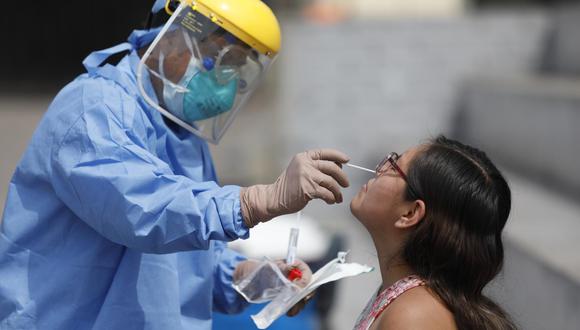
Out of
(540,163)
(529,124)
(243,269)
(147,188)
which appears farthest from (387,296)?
(529,124)

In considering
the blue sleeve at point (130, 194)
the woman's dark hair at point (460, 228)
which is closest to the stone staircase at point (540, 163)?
the woman's dark hair at point (460, 228)

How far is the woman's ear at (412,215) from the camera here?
6.76 feet

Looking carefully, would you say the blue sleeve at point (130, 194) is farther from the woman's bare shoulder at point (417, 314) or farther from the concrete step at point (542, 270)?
the concrete step at point (542, 270)

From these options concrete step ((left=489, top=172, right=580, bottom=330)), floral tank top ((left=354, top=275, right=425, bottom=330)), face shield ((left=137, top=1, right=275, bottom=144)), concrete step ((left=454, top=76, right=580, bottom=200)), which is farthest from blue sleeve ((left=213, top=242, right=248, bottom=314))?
concrete step ((left=454, top=76, right=580, bottom=200))

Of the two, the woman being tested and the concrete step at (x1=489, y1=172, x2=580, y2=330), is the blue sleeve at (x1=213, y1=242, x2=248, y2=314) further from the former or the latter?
the concrete step at (x1=489, y1=172, x2=580, y2=330)

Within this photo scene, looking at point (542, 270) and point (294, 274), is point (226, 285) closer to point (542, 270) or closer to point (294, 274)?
point (294, 274)

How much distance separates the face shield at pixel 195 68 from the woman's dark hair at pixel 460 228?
2.02ft

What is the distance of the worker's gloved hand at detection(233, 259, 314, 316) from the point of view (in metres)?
2.40

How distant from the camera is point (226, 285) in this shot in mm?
2521

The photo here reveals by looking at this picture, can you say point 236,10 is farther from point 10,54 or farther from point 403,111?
point 10,54

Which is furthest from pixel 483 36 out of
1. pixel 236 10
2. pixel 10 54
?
pixel 10 54

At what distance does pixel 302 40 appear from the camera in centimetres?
679

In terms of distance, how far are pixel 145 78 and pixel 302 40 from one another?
4.63 m

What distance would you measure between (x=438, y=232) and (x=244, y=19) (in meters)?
0.79
